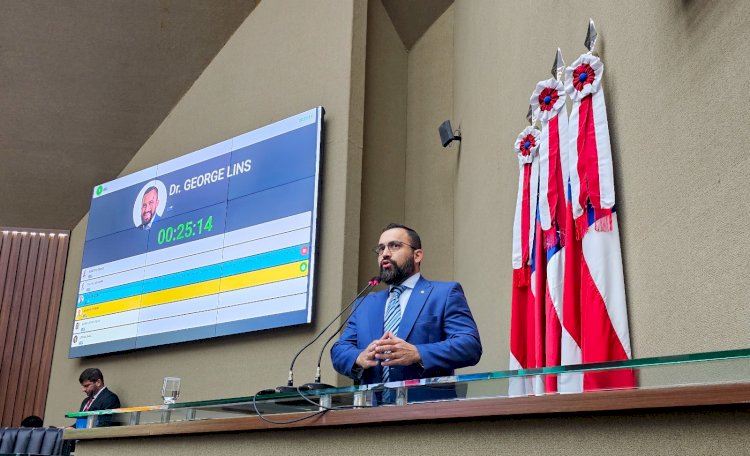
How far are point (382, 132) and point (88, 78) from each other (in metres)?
2.79

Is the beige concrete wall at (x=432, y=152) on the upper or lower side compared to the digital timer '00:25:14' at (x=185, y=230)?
upper

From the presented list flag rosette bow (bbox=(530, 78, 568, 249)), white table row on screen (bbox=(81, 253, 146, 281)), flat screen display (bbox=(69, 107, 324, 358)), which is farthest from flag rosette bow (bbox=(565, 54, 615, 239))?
white table row on screen (bbox=(81, 253, 146, 281))

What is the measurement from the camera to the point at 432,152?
17.4 feet

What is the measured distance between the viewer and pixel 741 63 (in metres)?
1.93

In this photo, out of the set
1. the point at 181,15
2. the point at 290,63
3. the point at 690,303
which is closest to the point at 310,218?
the point at 290,63

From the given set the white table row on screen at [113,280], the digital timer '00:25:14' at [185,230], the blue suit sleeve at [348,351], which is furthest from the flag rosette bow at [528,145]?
the white table row on screen at [113,280]

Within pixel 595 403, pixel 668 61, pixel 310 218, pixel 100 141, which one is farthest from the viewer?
pixel 100 141

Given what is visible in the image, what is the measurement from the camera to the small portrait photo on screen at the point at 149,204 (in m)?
5.84

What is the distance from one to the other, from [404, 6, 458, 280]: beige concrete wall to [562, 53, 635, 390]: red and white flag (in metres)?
2.21

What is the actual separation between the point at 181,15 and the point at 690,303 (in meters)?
5.08

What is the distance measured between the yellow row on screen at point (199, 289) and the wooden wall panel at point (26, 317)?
233 centimetres

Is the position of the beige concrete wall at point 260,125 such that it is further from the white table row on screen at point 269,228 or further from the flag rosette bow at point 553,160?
the flag rosette bow at point 553,160

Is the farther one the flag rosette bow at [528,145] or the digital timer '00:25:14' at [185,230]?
the digital timer '00:25:14' at [185,230]

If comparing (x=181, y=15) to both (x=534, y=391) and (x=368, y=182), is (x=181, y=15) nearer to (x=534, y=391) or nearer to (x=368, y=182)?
(x=368, y=182)
